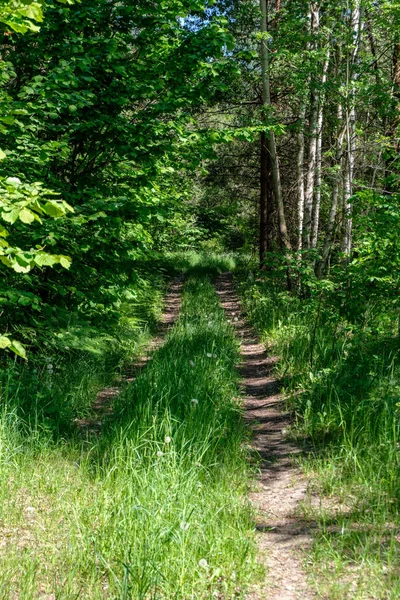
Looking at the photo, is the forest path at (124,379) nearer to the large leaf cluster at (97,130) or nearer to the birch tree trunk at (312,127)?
the large leaf cluster at (97,130)

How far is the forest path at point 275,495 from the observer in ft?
10.3

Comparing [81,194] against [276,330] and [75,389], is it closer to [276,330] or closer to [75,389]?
[75,389]

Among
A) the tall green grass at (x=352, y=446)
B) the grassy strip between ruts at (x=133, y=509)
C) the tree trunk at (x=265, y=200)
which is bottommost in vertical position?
the tall green grass at (x=352, y=446)

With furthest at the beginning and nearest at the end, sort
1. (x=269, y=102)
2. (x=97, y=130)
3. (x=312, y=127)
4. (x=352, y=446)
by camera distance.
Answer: (x=269, y=102) → (x=312, y=127) → (x=97, y=130) → (x=352, y=446)

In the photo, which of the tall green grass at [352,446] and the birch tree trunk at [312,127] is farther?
the birch tree trunk at [312,127]

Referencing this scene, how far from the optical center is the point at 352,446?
4.56 meters

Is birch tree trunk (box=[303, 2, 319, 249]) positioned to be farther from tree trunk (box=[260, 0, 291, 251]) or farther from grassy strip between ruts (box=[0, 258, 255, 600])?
grassy strip between ruts (box=[0, 258, 255, 600])

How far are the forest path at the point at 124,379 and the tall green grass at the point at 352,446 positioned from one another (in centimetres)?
212

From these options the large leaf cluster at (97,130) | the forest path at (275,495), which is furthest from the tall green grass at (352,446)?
the large leaf cluster at (97,130)

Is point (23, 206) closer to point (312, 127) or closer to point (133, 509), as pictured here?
point (133, 509)

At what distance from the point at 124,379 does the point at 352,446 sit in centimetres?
425

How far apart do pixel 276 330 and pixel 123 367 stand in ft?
9.43

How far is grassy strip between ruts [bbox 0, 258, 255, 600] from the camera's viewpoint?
291 cm

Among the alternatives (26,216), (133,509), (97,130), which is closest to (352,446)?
(133,509)
